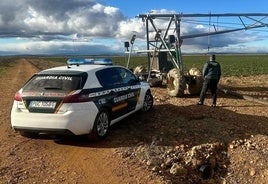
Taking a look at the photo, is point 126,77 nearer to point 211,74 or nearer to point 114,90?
point 114,90

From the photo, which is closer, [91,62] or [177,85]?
[91,62]

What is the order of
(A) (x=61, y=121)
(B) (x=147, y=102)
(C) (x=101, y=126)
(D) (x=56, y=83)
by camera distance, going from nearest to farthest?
1. (A) (x=61, y=121)
2. (D) (x=56, y=83)
3. (C) (x=101, y=126)
4. (B) (x=147, y=102)

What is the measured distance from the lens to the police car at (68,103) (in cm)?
801

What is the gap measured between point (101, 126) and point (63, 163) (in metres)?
Answer: 1.61

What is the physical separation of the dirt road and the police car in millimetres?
345

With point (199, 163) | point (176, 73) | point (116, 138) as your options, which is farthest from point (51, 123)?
point (176, 73)

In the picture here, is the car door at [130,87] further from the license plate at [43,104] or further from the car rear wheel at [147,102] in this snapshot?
the license plate at [43,104]

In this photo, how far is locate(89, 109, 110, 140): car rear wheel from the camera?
329 inches

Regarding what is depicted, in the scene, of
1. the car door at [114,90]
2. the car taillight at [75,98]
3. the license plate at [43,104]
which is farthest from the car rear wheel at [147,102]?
the license plate at [43,104]

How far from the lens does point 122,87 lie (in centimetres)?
973

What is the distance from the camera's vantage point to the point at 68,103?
7996 mm

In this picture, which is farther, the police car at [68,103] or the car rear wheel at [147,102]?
the car rear wheel at [147,102]

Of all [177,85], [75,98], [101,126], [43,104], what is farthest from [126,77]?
[177,85]

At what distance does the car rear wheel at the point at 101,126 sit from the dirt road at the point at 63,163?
0.57ft
